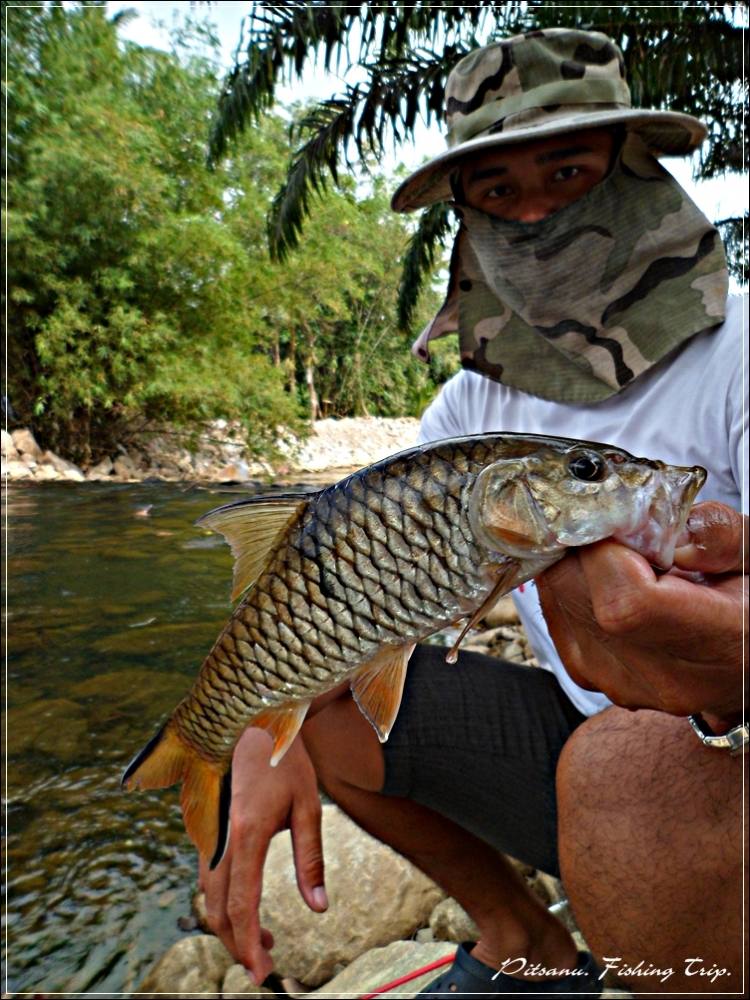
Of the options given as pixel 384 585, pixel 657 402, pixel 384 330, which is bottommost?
pixel 384 585

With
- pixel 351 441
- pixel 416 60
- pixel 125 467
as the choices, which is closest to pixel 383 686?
pixel 416 60

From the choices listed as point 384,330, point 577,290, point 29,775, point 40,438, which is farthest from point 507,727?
point 384,330

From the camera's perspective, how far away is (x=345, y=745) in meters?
1.93

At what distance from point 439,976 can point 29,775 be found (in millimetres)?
2496

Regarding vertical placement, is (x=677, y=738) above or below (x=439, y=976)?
above

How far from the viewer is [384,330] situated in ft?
88.7

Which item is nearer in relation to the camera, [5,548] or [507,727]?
[507,727]

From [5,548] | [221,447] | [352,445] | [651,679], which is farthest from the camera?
[352,445]

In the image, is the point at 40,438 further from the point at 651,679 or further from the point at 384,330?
the point at 651,679

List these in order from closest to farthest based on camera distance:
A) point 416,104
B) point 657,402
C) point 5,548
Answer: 1. point 657,402
2. point 5,548
3. point 416,104

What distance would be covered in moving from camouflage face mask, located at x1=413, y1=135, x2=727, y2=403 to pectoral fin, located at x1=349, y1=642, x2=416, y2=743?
1.00 meters

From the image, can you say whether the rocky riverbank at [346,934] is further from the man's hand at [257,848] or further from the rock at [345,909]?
the man's hand at [257,848]

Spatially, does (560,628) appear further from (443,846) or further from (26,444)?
(26,444)

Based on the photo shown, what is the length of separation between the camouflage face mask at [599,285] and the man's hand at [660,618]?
87cm
